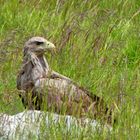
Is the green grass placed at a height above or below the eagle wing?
above

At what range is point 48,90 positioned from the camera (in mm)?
7820

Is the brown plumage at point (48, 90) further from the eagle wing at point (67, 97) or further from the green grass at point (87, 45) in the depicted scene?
the green grass at point (87, 45)

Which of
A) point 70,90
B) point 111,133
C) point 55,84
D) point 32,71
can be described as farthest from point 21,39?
point 111,133

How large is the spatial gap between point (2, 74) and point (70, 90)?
3.79ft

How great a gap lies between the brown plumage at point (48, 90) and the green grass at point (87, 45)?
0.12m

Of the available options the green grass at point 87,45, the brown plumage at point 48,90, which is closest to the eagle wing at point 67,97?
the brown plumage at point 48,90

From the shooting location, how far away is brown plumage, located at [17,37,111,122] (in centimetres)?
708

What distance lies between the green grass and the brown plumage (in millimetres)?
118

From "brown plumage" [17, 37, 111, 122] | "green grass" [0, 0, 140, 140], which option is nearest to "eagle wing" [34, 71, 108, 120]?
"brown plumage" [17, 37, 111, 122]

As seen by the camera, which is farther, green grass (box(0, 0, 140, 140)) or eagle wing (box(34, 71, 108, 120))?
green grass (box(0, 0, 140, 140))

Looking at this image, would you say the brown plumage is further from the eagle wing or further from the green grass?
the green grass

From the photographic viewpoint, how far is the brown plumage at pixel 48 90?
7082mm

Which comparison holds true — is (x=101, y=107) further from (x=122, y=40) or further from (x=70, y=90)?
(x=122, y=40)

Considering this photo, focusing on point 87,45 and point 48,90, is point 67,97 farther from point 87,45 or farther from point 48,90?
point 87,45
